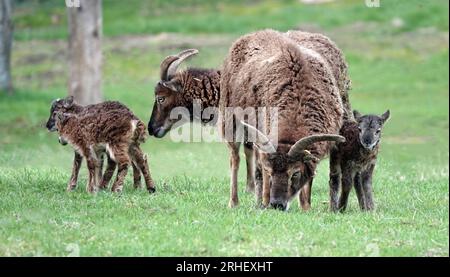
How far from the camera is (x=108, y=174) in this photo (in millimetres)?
14359

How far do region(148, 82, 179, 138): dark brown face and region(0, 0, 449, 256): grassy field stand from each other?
2.87ft

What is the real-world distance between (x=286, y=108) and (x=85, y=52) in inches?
577

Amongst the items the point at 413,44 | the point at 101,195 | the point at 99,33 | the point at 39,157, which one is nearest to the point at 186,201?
Answer: the point at 101,195

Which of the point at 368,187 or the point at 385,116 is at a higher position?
the point at 385,116

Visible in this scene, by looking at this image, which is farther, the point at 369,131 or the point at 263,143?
the point at 369,131

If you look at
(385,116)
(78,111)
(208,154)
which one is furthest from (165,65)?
(208,154)

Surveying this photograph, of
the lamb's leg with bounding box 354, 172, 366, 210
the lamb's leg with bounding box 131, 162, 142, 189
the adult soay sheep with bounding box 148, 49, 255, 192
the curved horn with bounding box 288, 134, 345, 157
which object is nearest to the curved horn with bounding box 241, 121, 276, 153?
the curved horn with bounding box 288, 134, 345, 157

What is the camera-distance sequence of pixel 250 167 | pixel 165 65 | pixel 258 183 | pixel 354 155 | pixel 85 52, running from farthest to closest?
pixel 85 52, pixel 250 167, pixel 165 65, pixel 258 183, pixel 354 155

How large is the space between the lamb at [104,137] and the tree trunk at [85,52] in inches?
467

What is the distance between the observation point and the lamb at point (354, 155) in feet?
41.8

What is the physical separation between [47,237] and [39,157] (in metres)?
Answer: 10.7

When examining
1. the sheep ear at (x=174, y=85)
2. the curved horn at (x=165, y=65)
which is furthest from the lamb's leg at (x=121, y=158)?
the curved horn at (x=165, y=65)

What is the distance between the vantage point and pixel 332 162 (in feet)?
42.9

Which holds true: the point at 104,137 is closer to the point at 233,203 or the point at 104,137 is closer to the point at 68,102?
the point at 68,102
